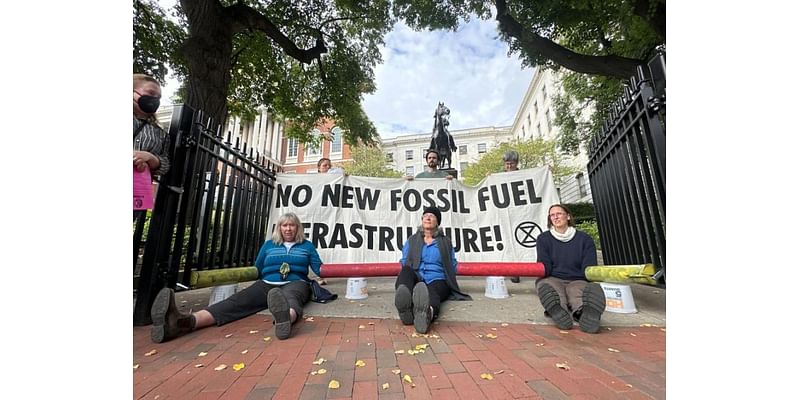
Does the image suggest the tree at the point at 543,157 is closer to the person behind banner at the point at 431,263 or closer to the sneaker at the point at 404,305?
the person behind banner at the point at 431,263

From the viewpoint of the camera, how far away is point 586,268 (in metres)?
3.06

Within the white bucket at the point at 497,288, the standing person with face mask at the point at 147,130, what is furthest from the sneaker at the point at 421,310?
the standing person with face mask at the point at 147,130

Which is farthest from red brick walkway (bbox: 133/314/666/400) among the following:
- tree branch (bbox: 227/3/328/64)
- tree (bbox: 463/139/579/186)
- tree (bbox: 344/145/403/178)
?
tree (bbox: 344/145/403/178)

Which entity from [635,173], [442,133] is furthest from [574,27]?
[635,173]

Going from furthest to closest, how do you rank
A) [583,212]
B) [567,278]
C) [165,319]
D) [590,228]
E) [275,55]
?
1. [583,212]
2. [590,228]
3. [275,55]
4. [567,278]
5. [165,319]

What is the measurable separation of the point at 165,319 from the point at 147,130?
1.64m

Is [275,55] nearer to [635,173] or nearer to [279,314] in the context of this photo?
[279,314]

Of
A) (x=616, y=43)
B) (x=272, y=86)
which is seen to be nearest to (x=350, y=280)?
(x=272, y=86)

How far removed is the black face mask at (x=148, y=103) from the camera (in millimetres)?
2445

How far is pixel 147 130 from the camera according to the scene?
2600 mm

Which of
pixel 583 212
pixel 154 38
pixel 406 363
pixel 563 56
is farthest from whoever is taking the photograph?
pixel 583 212

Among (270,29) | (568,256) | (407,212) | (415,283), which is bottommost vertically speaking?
(415,283)

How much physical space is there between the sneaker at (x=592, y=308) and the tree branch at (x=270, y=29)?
29.0 feet

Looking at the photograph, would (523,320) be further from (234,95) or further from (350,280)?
(234,95)
